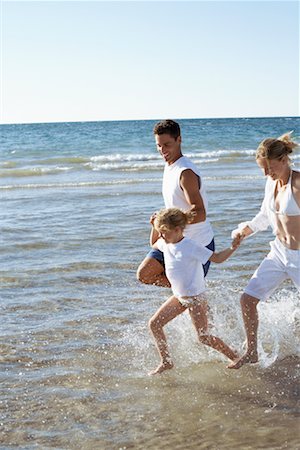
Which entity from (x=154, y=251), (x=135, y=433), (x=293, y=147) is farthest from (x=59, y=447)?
(x=293, y=147)

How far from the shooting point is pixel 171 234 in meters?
5.07

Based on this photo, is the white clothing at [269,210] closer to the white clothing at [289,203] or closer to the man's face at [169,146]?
the white clothing at [289,203]

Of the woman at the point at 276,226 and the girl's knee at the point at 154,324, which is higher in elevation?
the woman at the point at 276,226

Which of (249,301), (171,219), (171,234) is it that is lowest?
(249,301)

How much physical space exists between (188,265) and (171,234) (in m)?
0.25

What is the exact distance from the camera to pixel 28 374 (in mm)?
5359

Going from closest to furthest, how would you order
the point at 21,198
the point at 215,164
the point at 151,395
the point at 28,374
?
the point at 151,395, the point at 28,374, the point at 21,198, the point at 215,164

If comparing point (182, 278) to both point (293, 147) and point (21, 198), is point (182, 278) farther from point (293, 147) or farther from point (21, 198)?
point (21, 198)

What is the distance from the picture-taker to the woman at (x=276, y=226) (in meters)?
→ 4.89

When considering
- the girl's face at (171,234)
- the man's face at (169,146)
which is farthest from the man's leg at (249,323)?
the man's face at (169,146)

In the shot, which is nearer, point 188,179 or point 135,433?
point 135,433

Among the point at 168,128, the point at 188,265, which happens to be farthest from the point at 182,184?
the point at 188,265

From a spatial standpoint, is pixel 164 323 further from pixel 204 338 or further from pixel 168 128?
pixel 168 128

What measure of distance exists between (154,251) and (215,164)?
18922mm
